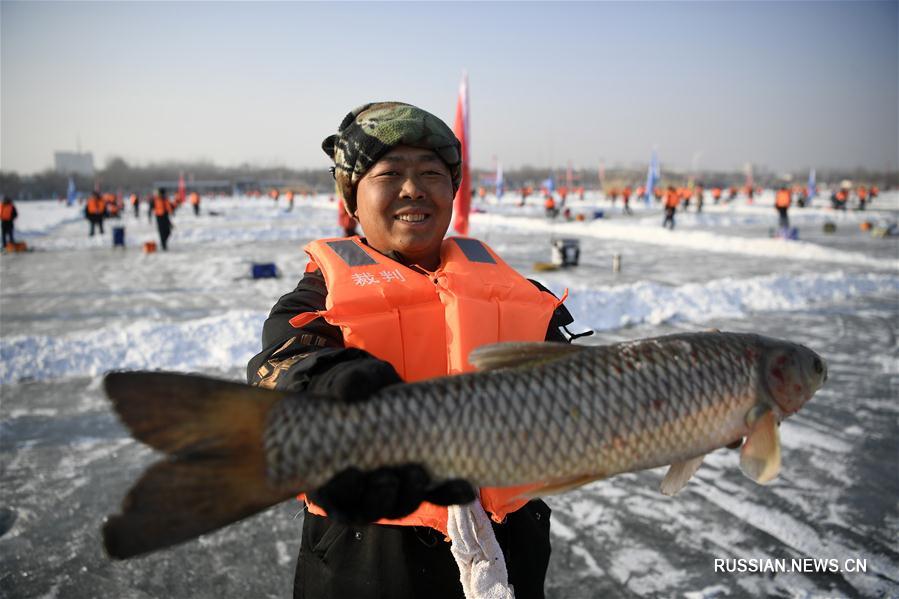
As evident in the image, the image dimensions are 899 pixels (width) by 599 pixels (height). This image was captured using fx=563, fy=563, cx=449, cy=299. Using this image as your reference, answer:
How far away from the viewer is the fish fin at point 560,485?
1.42 m

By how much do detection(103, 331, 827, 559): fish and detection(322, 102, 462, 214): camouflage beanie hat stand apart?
0.90 m

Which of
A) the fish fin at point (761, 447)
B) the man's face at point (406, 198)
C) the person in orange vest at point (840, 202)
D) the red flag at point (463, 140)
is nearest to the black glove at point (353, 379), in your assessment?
the man's face at point (406, 198)

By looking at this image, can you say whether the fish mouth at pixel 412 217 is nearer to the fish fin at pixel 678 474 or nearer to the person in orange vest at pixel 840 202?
the fish fin at pixel 678 474

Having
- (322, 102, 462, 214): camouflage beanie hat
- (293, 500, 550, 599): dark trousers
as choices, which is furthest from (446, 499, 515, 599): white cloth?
(322, 102, 462, 214): camouflage beanie hat

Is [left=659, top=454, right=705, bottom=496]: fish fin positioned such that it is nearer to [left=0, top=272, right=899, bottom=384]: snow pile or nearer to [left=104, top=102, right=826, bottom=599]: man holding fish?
[left=104, top=102, right=826, bottom=599]: man holding fish

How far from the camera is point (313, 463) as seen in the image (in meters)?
1.26

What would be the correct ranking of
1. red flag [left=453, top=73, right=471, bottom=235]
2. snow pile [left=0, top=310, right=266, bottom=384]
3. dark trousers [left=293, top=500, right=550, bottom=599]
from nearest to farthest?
dark trousers [left=293, top=500, right=550, bottom=599] → snow pile [left=0, top=310, right=266, bottom=384] → red flag [left=453, top=73, right=471, bottom=235]

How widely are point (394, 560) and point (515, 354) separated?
917mm

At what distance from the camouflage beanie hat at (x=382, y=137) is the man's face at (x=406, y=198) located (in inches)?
1.4

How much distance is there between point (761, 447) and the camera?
1542 millimetres

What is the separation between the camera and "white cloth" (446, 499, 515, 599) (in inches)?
70.7

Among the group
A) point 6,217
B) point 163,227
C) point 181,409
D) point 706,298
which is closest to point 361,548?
point 181,409

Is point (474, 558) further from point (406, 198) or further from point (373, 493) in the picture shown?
point (406, 198)

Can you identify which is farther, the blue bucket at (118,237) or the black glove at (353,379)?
the blue bucket at (118,237)
